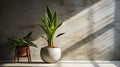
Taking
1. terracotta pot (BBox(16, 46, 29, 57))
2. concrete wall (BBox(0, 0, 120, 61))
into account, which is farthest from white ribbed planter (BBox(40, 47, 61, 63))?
concrete wall (BBox(0, 0, 120, 61))

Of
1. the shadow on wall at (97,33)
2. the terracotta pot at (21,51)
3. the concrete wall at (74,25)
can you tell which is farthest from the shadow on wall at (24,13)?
the terracotta pot at (21,51)

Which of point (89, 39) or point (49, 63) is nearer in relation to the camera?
point (49, 63)

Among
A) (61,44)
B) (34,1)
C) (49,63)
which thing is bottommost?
(49,63)

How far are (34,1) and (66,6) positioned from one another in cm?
62

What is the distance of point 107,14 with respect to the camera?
13.6 ft

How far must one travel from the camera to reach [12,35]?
415 cm

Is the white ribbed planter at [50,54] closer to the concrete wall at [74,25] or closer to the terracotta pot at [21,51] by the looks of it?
the terracotta pot at [21,51]

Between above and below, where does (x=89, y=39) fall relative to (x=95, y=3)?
below

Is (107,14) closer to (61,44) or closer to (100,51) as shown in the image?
(100,51)

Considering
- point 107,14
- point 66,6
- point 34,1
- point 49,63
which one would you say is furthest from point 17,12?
point 107,14

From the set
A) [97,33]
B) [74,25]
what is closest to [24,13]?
[74,25]

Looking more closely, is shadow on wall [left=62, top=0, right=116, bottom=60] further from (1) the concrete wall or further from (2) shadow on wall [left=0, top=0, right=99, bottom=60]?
(2) shadow on wall [left=0, top=0, right=99, bottom=60]

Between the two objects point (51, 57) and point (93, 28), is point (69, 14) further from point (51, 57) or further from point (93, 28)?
point (51, 57)

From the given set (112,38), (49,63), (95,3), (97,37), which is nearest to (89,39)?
(97,37)
